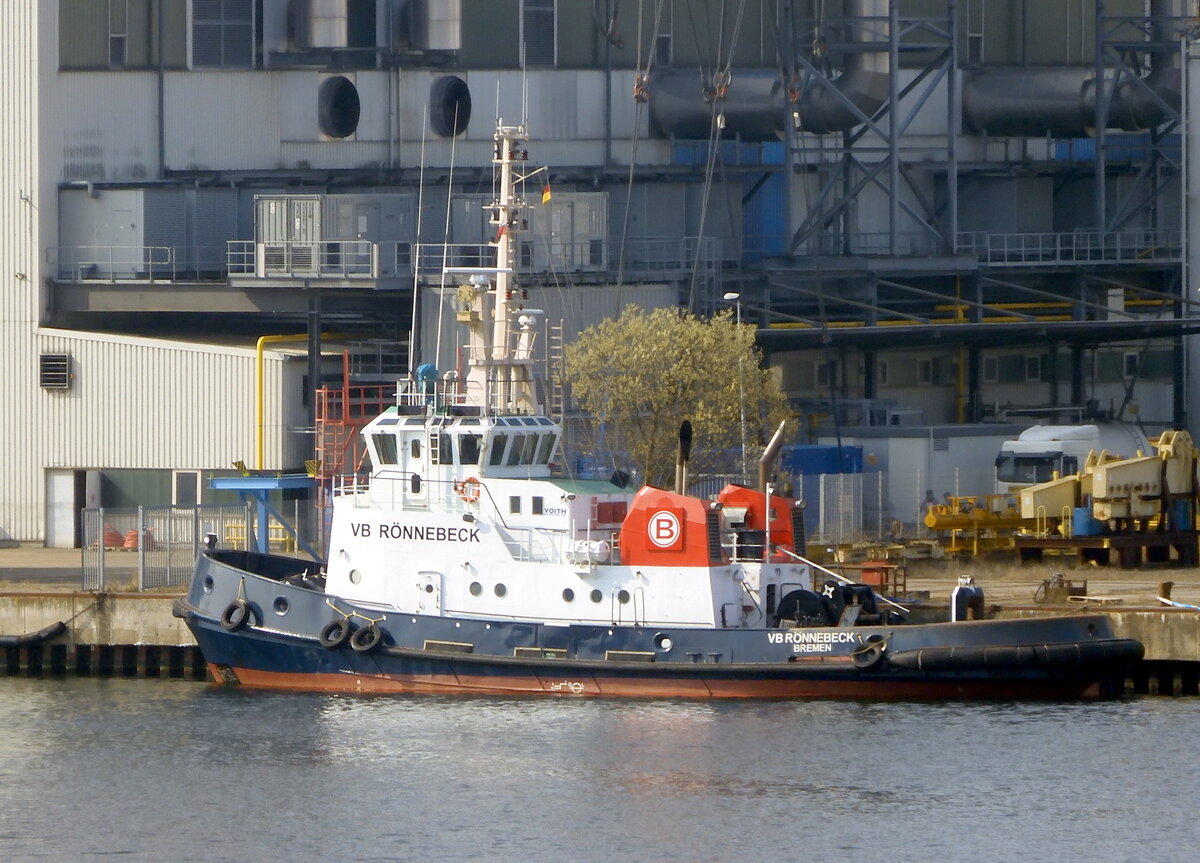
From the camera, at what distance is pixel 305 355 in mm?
38781

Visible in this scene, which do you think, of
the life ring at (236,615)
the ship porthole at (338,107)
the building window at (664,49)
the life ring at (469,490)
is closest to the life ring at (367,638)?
the life ring at (236,615)

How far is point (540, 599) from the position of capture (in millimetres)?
26359

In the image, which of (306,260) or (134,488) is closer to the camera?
(134,488)

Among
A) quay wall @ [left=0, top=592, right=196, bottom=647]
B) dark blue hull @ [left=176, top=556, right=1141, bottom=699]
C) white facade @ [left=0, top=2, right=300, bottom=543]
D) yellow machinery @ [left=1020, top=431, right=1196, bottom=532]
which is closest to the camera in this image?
dark blue hull @ [left=176, top=556, right=1141, bottom=699]

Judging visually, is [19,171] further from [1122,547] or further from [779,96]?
[1122,547]

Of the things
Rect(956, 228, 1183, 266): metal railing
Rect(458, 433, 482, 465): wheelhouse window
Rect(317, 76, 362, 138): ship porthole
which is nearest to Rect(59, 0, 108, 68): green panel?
Rect(317, 76, 362, 138): ship porthole

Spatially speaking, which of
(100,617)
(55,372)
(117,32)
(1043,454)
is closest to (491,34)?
(117,32)

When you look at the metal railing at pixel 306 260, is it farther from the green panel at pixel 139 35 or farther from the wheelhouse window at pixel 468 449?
the wheelhouse window at pixel 468 449

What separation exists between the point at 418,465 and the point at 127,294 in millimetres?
17594

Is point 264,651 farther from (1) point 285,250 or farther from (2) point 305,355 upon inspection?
(1) point 285,250

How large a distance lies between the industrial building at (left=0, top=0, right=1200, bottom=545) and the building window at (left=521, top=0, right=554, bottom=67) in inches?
3.0

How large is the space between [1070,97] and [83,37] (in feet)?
Result: 80.6

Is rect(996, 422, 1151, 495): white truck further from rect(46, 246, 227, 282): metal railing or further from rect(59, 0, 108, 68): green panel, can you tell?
rect(59, 0, 108, 68): green panel

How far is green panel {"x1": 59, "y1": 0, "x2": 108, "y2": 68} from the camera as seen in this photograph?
48.0 meters
